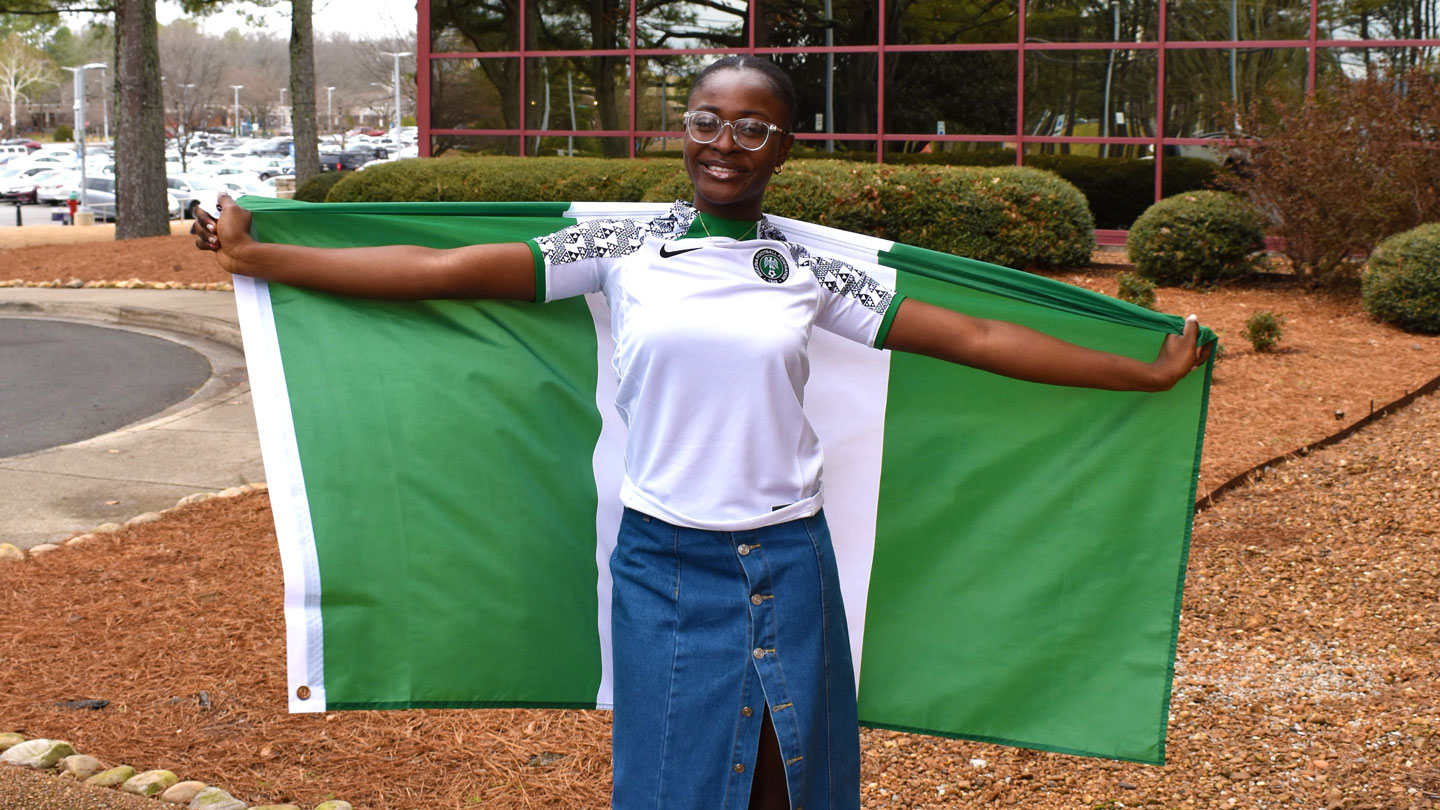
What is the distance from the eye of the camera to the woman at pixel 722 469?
8.51ft

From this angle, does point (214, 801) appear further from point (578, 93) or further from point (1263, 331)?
point (578, 93)

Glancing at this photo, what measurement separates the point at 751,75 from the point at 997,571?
155cm

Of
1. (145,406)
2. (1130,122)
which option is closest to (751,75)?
(145,406)

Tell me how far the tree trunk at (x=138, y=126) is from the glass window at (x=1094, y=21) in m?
14.9

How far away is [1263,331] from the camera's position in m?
10.3

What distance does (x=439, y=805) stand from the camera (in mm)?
4184

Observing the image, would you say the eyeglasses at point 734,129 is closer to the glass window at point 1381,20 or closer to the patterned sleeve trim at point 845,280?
the patterned sleeve trim at point 845,280

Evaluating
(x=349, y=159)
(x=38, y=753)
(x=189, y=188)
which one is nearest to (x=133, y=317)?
(x=38, y=753)

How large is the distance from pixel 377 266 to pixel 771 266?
0.86m

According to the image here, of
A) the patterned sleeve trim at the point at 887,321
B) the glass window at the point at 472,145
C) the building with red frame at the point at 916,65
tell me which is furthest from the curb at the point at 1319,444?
the glass window at the point at 472,145

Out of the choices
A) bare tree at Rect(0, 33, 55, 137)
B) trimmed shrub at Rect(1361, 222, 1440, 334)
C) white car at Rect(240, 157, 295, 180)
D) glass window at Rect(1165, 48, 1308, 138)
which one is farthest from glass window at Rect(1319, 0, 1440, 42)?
bare tree at Rect(0, 33, 55, 137)

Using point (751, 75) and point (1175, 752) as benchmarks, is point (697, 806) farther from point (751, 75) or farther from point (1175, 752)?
→ point (1175, 752)

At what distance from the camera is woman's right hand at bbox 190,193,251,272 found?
302 centimetres

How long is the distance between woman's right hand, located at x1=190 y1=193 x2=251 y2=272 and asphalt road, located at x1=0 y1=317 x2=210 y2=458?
7.08 metres
